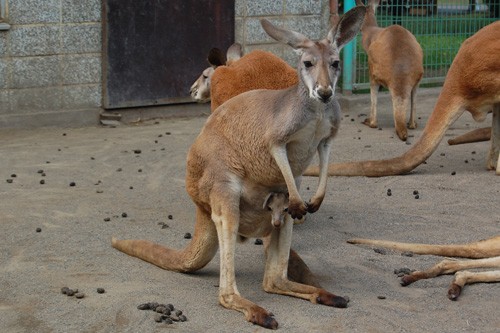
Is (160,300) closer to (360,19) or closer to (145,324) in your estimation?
(145,324)

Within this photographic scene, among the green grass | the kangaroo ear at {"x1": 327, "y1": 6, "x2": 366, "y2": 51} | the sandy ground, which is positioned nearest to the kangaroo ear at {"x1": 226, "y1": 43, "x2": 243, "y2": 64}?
the sandy ground

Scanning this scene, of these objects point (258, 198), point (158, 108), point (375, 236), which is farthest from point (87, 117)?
point (258, 198)

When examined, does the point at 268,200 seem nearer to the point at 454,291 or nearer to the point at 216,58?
the point at 454,291

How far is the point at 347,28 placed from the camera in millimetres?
5000

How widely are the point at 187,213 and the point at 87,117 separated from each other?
3601 mm

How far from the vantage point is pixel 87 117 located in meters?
10.2

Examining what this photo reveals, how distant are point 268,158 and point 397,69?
4.94 meters

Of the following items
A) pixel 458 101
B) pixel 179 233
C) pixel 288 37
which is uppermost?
pixel 288 37

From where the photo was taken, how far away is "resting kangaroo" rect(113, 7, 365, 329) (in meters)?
4.82

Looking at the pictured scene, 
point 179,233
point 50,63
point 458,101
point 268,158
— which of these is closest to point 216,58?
point 179,233

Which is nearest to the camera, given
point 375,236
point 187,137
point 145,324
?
point 145,324

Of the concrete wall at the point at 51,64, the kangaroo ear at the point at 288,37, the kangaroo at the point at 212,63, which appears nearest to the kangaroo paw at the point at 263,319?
the kangaroo ear at the point at 288,37

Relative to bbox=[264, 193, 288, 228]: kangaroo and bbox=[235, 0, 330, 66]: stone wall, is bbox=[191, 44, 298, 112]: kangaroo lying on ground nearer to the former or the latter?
bbox=[264, 193, 288, 228]: kangaroo

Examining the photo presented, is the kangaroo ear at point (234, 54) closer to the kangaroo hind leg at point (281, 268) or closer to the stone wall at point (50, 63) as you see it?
the kangaroo hind leg at point (281, 268)
